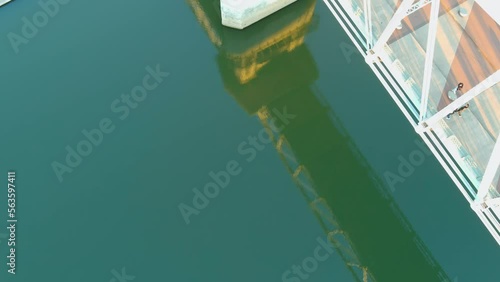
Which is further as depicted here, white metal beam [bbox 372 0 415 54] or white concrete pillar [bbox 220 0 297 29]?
white concrete pillar [bbox 220 0 297 29]

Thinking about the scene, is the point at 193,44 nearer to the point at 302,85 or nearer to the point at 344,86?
the point at 302,85

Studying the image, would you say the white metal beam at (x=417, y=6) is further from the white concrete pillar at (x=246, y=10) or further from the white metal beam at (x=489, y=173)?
the white concrete pillar at (x=246, y=10)

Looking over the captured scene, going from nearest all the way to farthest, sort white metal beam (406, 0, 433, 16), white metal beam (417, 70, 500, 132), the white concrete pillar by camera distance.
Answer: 1. white metal beam (417, 70, 500, 132)
2. white metal beam (406, 0, 433, 16)
3. the white concrete pillar

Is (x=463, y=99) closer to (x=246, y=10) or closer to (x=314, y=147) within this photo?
(x=314, y=147)

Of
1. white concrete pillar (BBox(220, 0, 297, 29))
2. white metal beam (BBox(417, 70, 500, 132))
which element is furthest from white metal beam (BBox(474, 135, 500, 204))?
white concrete pillar (BBox(220, 0, 297, 29))

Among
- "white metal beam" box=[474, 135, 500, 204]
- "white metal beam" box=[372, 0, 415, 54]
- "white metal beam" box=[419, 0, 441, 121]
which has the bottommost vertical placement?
"white metal beam" box=[474, 135, 500, 204]

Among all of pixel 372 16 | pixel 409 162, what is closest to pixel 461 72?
pixel 372 16

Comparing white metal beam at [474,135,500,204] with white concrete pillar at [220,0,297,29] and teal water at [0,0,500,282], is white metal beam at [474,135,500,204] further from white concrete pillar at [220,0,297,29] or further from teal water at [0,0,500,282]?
white concrete pillar at [220,0,297,29]

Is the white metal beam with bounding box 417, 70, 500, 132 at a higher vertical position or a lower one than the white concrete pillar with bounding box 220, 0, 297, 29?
lower
